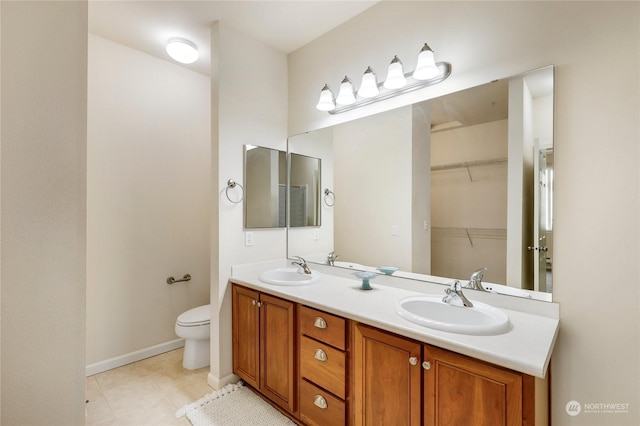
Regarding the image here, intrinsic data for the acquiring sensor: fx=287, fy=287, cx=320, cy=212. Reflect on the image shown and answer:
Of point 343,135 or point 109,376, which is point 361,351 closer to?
point 343,135

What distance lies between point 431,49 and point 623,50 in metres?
0.83

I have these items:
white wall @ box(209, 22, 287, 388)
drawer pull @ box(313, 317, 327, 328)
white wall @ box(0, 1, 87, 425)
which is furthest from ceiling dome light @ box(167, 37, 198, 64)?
drawer pull @ box(313, 317, 327, 328)

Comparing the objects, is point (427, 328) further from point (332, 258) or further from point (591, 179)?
point (332, 258)

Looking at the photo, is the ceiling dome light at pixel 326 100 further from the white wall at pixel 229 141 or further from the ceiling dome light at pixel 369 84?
the white wall at pixel 229 141

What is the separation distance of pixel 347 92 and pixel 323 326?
1.56 metres

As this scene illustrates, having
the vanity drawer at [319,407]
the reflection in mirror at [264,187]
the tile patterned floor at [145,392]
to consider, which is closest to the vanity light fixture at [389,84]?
the reflection in mirror at [264,187]

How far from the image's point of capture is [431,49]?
1.68m

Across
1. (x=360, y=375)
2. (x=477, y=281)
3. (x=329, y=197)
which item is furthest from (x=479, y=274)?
(x=329, y=197)

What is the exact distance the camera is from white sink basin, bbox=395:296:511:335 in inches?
44.4

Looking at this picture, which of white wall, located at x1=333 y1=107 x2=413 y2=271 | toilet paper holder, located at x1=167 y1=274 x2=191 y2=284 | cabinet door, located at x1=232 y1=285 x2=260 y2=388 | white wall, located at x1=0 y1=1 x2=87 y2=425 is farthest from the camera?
toilet paper holder, located at x1=167 y1=274 x2=191 y2=284

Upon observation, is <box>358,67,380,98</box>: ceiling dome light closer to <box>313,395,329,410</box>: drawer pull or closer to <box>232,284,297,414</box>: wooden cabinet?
<box>232,284,297,414</box>: wooden cabinet

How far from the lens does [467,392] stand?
105 cm

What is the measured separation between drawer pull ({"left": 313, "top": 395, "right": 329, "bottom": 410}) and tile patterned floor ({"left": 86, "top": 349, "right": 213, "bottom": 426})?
0.85 metres

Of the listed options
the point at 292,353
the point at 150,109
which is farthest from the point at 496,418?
the point at 150,109
